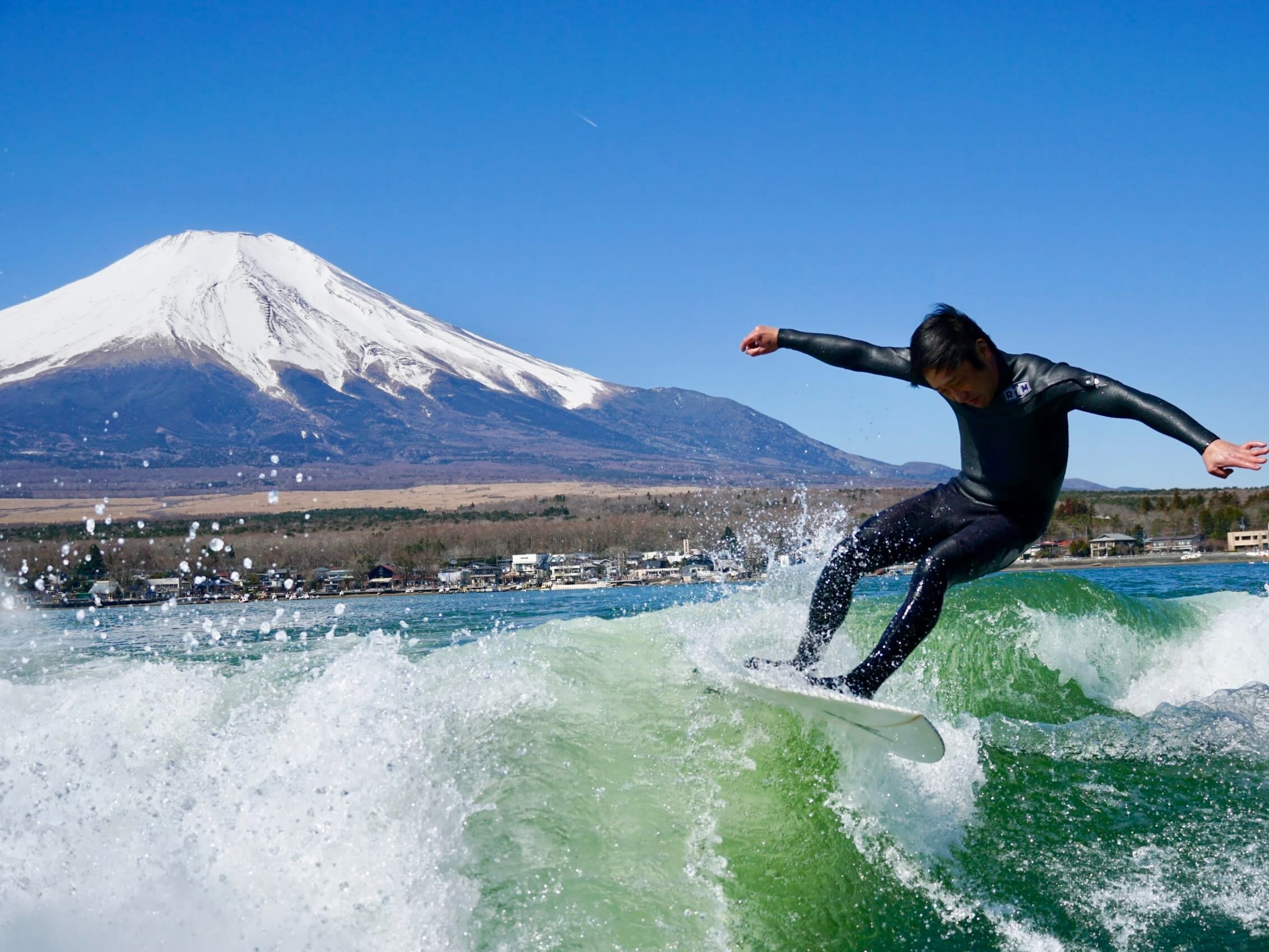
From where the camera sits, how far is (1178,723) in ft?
21.6

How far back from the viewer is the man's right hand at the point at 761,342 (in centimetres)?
618

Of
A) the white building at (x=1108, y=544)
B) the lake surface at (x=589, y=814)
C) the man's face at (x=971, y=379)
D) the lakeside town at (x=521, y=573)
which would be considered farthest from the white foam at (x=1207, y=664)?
the white building at (x=1108, y=544)

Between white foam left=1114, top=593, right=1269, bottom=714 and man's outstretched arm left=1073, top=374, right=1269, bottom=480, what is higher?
man's outstretched arm left=1073, top=374, right=1269, bottom=480

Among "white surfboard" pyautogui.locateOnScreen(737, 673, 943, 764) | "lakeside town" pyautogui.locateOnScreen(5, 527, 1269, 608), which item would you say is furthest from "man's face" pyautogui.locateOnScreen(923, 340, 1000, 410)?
"lakeside town" pyautogui.locateOnScreen(5, 527, 1269, 608)

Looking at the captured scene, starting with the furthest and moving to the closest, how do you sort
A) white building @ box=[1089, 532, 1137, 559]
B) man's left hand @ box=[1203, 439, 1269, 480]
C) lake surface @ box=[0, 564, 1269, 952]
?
1. white building @ box=[1089, 532, 1137, 559]
2. man's left hand @ box=[1203, 439, 1269, 480]
3. lake surface @ box=[0, 564, 1269, 952]

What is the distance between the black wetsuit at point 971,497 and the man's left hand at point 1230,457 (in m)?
0.15

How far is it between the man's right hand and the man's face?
1107 mm

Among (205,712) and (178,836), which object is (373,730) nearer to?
(178,836)

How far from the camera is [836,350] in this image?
593cm

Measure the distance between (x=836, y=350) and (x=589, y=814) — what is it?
9.47 feet

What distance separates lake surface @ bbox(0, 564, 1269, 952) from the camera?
4113mm

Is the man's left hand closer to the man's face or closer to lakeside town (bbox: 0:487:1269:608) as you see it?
the man's face

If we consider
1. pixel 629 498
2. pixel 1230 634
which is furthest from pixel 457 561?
pixel 1230 634

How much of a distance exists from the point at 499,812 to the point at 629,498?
11560cm
